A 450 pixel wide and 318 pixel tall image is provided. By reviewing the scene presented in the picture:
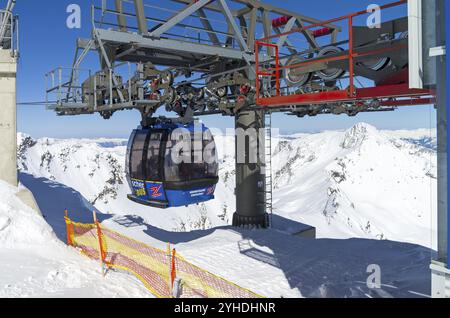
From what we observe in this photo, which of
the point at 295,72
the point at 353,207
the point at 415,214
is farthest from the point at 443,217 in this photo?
the point at 415,214

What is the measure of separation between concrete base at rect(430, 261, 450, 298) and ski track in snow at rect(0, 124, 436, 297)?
40 cm

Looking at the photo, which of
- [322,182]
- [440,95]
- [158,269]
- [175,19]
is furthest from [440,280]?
[322,182]

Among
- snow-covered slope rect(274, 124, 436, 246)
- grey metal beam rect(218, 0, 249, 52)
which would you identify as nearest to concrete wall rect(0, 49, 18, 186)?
grey metal beam rect(218, 0, 249, 52)

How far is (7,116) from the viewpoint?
1003 centimetres

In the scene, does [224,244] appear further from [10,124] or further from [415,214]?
[415,214]

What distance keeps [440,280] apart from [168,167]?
7256 millimetres

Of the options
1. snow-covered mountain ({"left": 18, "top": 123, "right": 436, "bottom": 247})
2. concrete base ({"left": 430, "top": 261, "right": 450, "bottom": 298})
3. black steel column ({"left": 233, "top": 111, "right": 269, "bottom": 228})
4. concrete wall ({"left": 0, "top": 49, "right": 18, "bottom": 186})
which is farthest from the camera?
snow-covered mountain ({"left": 18, "top": 123, "right": 436, "bottom": 247})

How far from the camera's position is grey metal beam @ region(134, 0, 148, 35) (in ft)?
34.7

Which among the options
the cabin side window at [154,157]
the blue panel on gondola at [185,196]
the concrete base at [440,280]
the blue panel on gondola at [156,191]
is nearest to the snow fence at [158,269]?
the blue panel on gondola at [156,191]

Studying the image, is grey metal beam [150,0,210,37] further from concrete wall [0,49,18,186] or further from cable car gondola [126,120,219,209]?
concrete wall [0,49,18,186]

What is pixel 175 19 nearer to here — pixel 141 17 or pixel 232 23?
pixel 141 17

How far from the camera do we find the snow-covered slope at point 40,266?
6.74m

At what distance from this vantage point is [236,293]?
7352 millimetres
